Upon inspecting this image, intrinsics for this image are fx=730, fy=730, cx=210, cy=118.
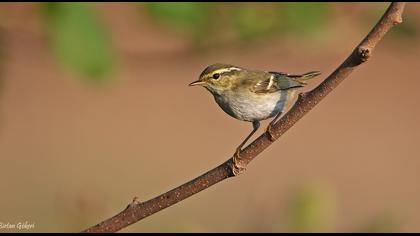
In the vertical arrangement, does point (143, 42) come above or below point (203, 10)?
above

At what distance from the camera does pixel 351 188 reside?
6.69 m

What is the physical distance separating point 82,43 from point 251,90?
102 centimetres

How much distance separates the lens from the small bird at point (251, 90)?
3.71m

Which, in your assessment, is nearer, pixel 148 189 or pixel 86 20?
pixel 86 20

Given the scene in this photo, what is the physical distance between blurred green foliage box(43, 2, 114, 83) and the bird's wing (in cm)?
91

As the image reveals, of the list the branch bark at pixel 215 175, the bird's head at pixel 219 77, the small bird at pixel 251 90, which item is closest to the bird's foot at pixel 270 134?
the branch bark at pixel 215 175

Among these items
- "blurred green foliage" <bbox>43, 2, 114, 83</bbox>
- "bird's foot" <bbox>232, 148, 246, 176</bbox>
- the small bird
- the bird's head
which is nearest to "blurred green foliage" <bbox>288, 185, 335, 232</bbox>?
the small bird

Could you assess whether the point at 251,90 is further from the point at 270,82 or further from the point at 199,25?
the point at 199,25

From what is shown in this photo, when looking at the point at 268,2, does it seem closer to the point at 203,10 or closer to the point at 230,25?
the point at 230,25

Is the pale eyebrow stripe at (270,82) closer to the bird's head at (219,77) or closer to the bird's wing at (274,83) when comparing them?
the bird's wing at (274,83)

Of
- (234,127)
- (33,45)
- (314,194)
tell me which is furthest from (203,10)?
(234,127)

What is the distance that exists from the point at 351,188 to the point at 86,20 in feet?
13.3

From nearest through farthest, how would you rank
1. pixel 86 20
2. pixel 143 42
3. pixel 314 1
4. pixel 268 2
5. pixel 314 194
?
pixel 86 20, pixel 314 194, pixel 314 1, pixel 268 2, pixel 143 42

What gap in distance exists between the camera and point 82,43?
10.6ft
